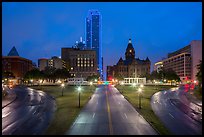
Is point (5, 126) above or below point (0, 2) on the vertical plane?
below

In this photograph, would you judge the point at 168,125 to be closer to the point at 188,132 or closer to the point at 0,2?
the point at 188,132

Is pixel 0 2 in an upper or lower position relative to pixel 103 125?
upper

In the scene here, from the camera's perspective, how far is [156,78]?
194625mm

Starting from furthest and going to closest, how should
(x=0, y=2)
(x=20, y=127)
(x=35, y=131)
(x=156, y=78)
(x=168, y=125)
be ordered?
(x=156, y=78) → (x=168, y=125) → (x=20, y=127) → (x=35, y=131) → (x=0, y=2)

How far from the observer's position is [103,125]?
105 ft

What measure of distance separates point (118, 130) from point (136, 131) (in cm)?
203

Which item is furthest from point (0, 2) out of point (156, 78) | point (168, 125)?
point (156, 78)

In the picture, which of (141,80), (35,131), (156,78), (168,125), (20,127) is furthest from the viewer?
(156,78)

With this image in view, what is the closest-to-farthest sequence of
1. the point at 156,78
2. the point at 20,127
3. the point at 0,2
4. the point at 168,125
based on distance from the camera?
1. the point at 0,2
2. the point at 20,127
3. the point at 168,125
4. the point at 156,78

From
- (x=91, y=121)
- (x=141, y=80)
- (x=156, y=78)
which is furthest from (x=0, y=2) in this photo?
(x=156, y=78)

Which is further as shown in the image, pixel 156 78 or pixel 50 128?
pixel 156 78

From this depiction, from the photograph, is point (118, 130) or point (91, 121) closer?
point (118, 130)

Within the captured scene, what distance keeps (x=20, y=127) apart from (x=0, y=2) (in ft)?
68.3

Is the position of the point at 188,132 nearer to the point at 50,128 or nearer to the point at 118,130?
the point at 118,130
